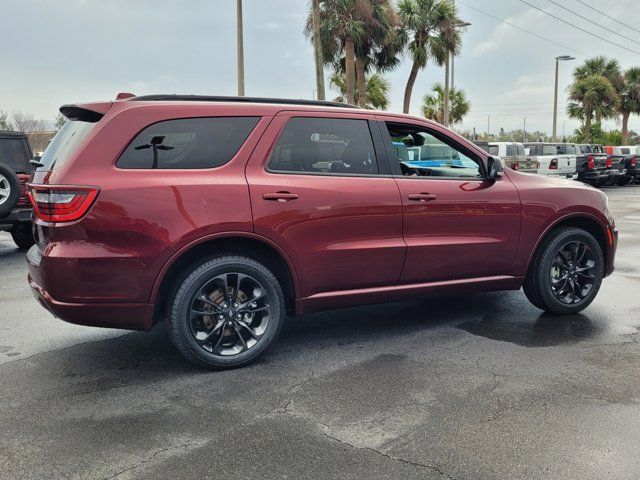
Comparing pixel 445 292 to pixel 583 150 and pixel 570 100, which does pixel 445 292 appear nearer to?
pixel 583 150

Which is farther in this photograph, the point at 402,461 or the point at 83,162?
the point at 83,162

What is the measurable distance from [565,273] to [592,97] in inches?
1768

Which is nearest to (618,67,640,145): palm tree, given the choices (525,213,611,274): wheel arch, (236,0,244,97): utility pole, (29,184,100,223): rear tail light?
(236,0,244,97): utility pole

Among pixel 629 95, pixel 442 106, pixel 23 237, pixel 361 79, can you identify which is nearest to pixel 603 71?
pixel 629 95

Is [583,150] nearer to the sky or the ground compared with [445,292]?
nearer to the sky

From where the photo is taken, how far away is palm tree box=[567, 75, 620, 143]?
4503 cm

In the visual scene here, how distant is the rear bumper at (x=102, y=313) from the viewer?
12.0 feet

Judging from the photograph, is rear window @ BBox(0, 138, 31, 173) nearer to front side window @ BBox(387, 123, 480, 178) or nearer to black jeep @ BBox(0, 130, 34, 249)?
black jeep @ BBox(0, 130, 34, 249)

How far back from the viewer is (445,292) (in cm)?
469

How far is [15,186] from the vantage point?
314 inches

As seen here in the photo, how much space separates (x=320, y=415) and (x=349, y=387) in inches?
16.8

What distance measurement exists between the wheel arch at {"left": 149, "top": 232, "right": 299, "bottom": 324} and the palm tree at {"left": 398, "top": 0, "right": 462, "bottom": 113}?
26.4 meters

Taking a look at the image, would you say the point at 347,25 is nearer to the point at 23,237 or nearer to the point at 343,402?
the point at 23,237

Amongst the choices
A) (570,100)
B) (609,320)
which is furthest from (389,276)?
(570,100)
